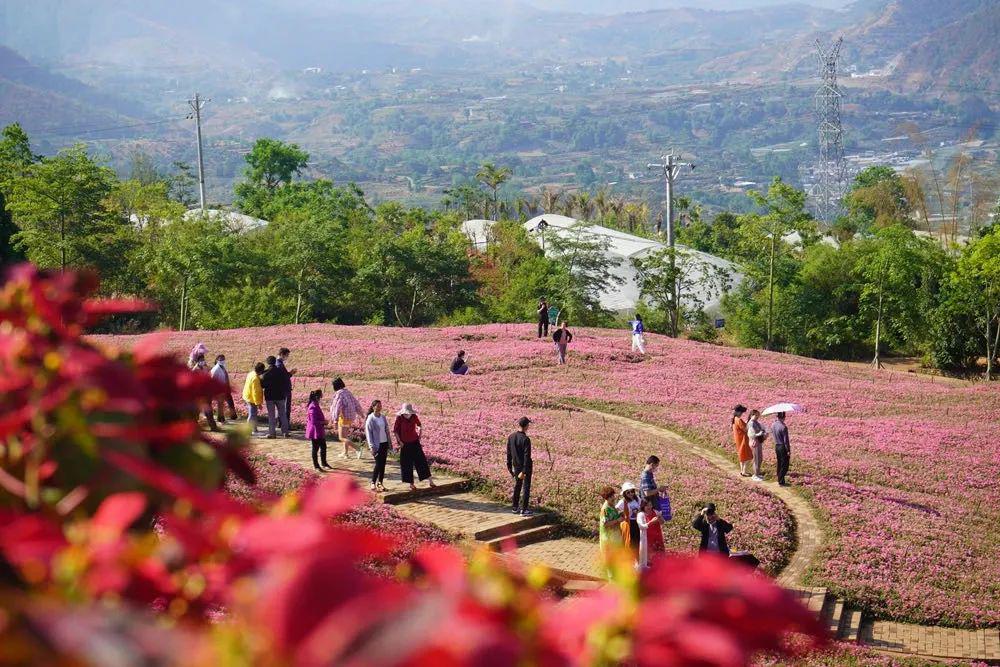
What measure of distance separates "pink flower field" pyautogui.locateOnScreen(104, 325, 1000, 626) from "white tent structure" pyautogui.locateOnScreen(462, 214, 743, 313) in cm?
1400

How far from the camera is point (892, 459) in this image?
22672 millimetres

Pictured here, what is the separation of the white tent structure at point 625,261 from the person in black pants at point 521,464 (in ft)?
111

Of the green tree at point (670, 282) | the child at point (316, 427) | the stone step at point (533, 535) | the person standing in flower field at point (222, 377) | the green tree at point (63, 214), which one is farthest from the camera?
the green tree at point (670, 282)

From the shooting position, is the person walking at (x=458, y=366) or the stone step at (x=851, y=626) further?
the person walking at (x=458, y=366)

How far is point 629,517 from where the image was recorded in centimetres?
1380

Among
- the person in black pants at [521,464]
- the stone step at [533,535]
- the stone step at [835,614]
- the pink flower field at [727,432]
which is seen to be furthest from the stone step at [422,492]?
the stone step at [835,614]

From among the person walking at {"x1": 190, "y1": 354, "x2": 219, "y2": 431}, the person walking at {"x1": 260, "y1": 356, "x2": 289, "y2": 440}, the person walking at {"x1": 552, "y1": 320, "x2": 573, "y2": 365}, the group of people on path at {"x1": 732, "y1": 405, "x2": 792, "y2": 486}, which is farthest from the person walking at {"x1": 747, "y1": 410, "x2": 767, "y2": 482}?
the person walking at {"x1": 552, "y1": 320, "x2": 573, "y2": 365}

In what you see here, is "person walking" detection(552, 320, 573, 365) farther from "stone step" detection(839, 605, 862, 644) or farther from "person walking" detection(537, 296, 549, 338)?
"stone step" detection(839, 605, 862, 644)

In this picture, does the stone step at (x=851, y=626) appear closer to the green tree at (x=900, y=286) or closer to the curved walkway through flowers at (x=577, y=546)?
the curved walkway through flowers at (x=577, y=546)

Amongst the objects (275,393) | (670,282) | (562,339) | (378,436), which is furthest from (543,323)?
(378,436)

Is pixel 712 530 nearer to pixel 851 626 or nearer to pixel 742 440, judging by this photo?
pixel 851 626

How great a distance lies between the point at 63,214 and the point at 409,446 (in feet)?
97.6

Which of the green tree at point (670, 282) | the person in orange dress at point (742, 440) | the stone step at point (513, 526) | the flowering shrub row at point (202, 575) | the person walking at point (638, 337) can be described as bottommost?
the stone step at point (513, 526)

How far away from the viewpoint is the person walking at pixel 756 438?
66.3 ft
